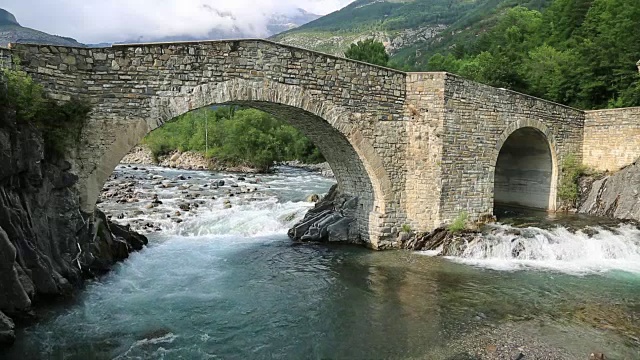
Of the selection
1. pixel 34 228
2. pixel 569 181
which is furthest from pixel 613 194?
pixel 34 228

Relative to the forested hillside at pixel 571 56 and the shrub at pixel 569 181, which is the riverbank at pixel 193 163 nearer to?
the forested hillside at pixel 571 56

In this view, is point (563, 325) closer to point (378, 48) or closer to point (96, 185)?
point (96, 185)

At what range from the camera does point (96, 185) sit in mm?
9008

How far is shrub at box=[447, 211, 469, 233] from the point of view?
12.2 metres

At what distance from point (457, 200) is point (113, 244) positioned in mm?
8431

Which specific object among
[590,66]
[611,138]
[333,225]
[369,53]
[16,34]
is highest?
[16,34]

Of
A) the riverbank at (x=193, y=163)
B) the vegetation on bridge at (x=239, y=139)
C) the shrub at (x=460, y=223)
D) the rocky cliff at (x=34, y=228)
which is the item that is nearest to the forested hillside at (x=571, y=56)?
the shrub at (x=460, y=223)

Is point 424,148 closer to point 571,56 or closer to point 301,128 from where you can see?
point 301,128

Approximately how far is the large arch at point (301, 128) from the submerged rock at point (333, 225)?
0.27 metres

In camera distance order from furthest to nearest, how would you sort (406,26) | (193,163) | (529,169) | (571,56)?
(406,26) < (193,163) < (571,56) < (529,169)

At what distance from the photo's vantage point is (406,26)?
126 m

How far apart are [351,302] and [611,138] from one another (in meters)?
12.3

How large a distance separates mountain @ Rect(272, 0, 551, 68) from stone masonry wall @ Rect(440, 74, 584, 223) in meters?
66.4

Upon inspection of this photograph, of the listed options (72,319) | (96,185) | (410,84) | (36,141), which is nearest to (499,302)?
(410,84)
